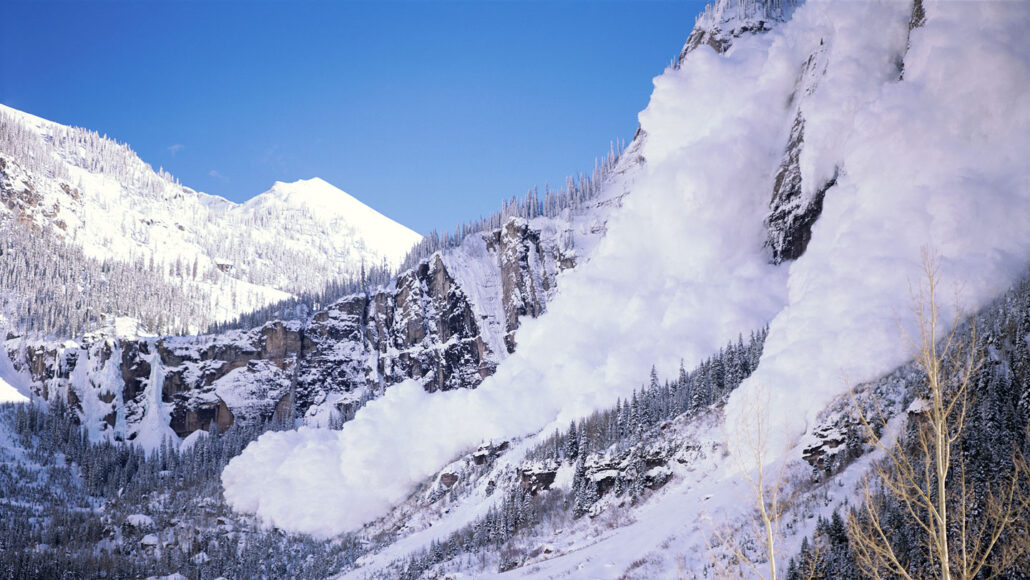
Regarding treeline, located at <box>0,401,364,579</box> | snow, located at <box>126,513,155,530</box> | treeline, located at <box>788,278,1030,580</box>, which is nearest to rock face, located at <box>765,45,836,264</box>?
treeline, located at <box>788,278,1030,580</box>

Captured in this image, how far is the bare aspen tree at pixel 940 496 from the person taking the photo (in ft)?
A: 58.4

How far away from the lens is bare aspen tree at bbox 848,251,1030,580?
58.4 ft

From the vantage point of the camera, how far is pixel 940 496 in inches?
692

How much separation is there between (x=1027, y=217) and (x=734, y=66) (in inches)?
4515

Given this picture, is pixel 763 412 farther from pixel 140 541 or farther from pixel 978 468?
pixel 140 541

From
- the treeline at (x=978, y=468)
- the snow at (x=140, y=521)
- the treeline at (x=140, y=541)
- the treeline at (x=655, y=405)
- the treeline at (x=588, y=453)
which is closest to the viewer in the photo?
the treeline at (x=978, y=468)

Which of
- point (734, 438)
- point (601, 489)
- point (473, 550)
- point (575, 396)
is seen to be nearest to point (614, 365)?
point (575, 396)

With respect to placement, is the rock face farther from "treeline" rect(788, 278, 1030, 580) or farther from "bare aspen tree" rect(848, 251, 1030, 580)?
"treeline" rect(788, 278, 1030, 580)

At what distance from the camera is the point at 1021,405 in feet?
185

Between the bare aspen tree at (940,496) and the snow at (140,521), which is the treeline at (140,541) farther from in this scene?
the bare aspen tree at (940,496)

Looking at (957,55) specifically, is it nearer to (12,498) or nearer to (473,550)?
(473,550)

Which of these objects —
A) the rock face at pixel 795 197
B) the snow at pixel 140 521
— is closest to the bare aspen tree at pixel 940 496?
the rock face at pixel 795 197

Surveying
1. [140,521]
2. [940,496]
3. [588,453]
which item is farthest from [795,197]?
[140,521]

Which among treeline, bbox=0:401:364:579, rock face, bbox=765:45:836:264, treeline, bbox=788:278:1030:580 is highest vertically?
rock face, bbox=765:45:836:264
